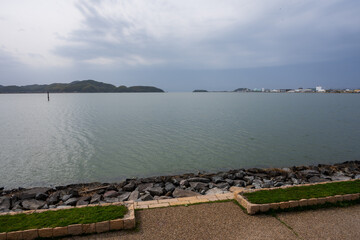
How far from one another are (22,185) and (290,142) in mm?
21871

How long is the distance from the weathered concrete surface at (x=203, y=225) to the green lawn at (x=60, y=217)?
442 mm

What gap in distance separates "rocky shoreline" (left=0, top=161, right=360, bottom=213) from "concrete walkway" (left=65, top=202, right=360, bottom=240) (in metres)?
2.66

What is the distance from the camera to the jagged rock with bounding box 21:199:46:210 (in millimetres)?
9415

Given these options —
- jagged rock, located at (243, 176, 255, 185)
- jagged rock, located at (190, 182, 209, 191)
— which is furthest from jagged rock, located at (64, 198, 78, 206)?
jagged rock, located at (243, 176, 255, 185)

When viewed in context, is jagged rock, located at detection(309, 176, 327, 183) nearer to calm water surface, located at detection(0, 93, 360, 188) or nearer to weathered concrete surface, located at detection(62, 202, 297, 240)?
calm water surface, located at detection(0, 93, 360, 188)

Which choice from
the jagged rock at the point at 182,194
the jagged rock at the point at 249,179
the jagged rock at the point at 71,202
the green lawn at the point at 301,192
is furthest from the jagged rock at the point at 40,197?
the jagged rock at the point at 249,179

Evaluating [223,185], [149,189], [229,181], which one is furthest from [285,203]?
[149,189]

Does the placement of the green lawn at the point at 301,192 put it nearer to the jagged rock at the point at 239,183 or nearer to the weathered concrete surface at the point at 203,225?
the weathered concrete surface at the point at 203,225

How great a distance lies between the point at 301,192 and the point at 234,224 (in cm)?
273

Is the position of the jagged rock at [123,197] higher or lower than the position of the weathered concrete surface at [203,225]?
lower

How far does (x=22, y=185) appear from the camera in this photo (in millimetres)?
13797

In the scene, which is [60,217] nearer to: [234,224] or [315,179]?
[234,224]

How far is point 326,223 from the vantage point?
6258 millimetres

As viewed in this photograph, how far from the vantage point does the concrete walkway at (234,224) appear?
18.8 ft
